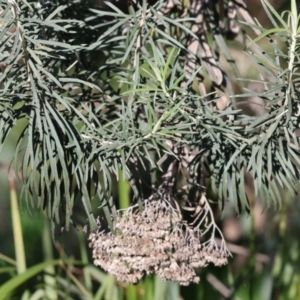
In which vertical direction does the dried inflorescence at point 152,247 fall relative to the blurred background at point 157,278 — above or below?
above

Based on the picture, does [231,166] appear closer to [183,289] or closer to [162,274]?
[162,274]

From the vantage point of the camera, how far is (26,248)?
4.17ft

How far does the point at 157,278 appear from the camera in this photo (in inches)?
34.4

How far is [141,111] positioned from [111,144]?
0.36ft

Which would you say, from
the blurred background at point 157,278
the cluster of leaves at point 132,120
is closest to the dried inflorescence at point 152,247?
the cluster of leaves at point 132,120

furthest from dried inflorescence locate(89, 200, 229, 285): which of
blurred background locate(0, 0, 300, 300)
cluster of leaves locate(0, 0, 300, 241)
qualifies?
blurred background locate(0, 0, 300, 300)

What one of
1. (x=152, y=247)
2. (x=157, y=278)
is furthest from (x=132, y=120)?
(x=157, y=278)

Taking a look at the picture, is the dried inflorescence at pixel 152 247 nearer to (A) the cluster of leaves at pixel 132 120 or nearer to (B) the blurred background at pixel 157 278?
(A) the cluster of leaves at pixel 132 120

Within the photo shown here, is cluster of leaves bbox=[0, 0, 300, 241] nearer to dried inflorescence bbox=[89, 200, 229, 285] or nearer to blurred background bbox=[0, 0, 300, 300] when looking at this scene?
dried inflorescence bbox=[89, 200, 229, 285]

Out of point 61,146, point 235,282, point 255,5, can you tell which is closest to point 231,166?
point 61,146

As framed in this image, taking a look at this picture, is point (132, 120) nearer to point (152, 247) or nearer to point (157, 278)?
point (152, 247)

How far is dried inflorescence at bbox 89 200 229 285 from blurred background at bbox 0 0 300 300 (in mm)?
157

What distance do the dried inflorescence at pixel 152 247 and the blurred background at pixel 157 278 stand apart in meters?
0.16

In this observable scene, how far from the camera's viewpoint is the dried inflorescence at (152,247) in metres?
0.49
